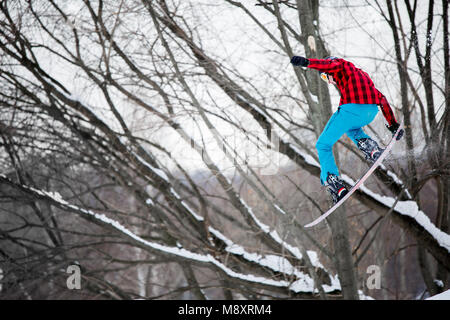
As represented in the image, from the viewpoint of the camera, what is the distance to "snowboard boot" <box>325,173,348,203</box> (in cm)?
253

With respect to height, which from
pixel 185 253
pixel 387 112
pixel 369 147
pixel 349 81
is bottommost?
pixel 185 253

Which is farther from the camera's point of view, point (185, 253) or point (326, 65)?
point (185, 253)

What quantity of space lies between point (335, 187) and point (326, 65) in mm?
874

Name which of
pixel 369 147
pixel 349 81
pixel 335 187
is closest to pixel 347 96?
pixel 349 81

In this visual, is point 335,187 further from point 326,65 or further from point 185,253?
point 185,253

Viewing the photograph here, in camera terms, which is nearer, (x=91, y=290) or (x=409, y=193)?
(x=409, y=193)

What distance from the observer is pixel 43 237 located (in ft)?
50.1

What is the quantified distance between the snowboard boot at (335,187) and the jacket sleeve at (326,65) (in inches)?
28.6

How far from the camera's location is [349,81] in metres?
2.19

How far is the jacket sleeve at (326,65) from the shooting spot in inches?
84.4
